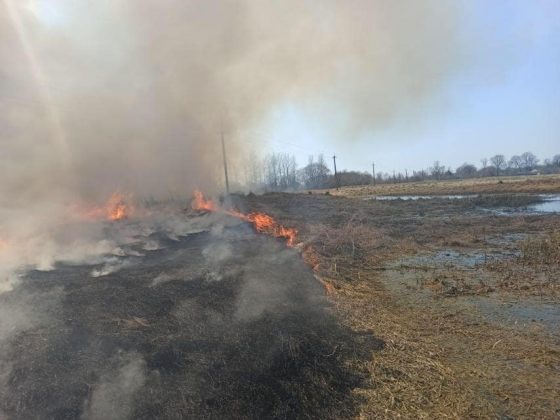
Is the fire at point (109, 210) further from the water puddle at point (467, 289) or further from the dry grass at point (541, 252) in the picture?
the dry grass at point (541, 252)

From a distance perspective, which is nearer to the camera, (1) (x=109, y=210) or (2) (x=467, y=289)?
(2) (x=467, y=289)

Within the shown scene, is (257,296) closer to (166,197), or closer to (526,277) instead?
(526,277)

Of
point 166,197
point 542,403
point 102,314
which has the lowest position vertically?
point 542,403

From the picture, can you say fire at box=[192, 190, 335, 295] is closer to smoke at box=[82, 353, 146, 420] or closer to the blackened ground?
the blackened ground

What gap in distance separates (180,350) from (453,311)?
7.05 metres

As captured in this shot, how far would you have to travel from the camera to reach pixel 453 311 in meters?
10.4

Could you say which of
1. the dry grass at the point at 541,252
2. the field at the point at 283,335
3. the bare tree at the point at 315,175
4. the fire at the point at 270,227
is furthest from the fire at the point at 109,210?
the bare tree at the point at 315,175

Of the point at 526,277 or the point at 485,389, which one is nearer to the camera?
the point at 485,389

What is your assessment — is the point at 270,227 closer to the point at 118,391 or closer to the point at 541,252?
the point at 541,252

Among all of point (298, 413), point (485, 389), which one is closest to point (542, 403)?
point (485, 389)

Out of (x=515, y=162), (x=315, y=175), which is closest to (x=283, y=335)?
(x=315, y=175)

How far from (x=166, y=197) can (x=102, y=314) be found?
17.8 metres

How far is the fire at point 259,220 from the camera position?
20.7 metres

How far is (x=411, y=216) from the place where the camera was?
3147cm
